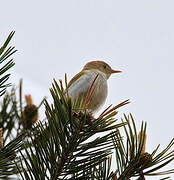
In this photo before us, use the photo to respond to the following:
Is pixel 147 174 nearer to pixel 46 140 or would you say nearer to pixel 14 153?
pixel 46 140

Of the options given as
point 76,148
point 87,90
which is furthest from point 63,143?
point 87,90

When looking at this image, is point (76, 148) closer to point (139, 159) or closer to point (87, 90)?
point (139, 159)

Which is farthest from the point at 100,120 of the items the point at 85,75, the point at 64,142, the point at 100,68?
the point at 100,68

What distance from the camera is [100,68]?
4.90 m

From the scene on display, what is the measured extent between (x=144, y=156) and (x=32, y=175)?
49 centimetres

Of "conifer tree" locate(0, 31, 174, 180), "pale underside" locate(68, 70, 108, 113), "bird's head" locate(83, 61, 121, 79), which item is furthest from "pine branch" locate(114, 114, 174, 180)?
"bird's head" locate(83, 61, 121, 79)

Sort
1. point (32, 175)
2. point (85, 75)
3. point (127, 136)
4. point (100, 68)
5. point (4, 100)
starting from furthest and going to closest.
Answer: point (100, 68)
point (85, 75)
point (4, 100)
point (127, 136)
point (32, 175)

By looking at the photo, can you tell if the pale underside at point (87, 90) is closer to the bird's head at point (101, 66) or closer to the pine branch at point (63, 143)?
the pine branch at point (63, 143)

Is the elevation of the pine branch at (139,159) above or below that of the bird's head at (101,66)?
below

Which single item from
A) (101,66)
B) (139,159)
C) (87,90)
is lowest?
(139,159)

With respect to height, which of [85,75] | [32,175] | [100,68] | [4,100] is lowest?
[32,175]

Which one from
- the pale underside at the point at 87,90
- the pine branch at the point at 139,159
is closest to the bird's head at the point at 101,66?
the pale underside at the point at 87,90

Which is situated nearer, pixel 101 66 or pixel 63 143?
pixel 63 143

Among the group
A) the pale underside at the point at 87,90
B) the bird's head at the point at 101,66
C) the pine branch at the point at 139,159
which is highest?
the bird's head at the point at 101,66
